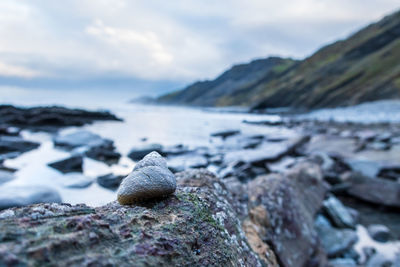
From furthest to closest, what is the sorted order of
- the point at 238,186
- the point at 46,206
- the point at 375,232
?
the point at 375,232 → the point at 238,186 → the point at 46,206

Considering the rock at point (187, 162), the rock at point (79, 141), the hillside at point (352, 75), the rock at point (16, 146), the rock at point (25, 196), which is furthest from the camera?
the hillside at point (352, 75)

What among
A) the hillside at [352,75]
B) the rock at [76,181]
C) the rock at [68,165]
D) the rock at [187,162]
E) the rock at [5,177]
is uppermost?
the hillside at [352,75]

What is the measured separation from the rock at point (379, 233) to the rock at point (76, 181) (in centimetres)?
712

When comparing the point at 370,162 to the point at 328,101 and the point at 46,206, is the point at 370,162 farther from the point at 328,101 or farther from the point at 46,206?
the point at 328,101

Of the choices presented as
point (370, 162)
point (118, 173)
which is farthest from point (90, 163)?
point (370, 162)

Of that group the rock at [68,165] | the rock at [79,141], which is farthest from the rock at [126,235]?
the rock at [79,141]

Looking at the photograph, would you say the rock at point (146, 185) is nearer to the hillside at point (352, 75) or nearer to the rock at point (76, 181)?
the rock at point (76, 181)

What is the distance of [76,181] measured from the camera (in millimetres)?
7312

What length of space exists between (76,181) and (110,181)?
92cm

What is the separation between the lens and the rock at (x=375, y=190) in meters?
6.70

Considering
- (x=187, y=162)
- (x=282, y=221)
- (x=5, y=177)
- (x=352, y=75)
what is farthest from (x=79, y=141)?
(x=352, y=75)

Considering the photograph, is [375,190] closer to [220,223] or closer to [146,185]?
[220,223]

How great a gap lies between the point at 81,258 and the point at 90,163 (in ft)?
31.8

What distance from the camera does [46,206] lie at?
1.55 meters
